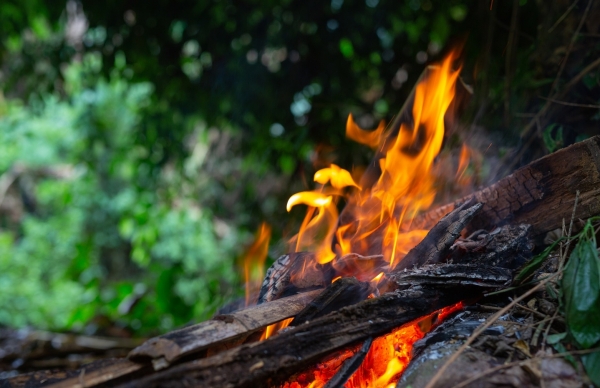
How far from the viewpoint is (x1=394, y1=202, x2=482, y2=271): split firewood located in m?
1.90

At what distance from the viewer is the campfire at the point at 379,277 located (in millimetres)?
1407

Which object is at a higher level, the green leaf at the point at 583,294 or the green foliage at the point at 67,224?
the green foliage at the point at 67,224

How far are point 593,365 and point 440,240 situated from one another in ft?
2.22

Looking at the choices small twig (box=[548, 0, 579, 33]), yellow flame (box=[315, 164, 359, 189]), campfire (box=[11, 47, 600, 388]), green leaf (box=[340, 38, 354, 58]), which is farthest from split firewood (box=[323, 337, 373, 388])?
green leaf (box=[340, 38, 354, 58])

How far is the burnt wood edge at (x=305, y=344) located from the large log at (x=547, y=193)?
0.43 m

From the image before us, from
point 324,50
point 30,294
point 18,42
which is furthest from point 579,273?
point 30,294

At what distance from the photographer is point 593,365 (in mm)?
1362

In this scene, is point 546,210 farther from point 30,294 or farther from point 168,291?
point 30,294

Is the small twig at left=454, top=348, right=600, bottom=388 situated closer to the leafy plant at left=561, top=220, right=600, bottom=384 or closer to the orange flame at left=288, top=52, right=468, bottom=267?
the leafy plant at left=561, top=220, right=600, bottom=384

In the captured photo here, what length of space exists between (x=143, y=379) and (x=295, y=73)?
123 inches

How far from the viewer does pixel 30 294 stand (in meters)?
9.02

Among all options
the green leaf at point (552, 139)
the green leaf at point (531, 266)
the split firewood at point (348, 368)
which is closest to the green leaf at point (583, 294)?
the green leaf at point (531, 266)

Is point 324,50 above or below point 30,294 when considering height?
below

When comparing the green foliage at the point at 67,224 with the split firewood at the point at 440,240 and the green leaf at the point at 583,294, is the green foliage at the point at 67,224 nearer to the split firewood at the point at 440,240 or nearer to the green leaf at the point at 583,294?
the split firewood at the point at 440,240
